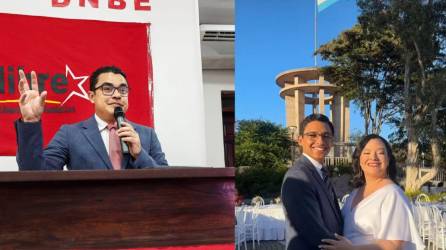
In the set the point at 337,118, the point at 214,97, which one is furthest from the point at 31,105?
the point at 214,97

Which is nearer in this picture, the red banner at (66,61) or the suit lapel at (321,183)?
the suit lapel at (321,183)

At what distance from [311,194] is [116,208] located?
1.74ft

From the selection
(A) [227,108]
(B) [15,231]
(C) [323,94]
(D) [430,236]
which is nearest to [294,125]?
(C) [323,94]

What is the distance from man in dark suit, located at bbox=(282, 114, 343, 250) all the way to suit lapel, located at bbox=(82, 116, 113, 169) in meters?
0.93

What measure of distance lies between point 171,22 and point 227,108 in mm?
1086

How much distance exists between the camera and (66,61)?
2309 millimetres

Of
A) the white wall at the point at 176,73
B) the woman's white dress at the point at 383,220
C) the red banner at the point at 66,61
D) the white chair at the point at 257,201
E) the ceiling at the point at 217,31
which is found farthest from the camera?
the ceiling at the point at 217,31

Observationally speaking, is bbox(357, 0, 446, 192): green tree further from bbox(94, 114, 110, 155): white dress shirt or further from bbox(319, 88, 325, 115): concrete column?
bbox(94, 114, 110, 155): white dress shirt

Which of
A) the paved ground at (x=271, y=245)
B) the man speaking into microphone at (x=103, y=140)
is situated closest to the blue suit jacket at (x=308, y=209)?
the paved ground at (x=271, y=245)

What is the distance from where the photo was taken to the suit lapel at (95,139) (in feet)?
6.32

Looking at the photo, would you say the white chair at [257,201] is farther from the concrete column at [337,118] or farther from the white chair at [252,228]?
the concrete column at [337,118]

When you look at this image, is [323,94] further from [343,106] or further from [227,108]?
[227,108]

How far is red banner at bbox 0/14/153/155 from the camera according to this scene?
2.23 metres

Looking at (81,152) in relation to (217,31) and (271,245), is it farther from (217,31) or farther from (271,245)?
(217,31)
